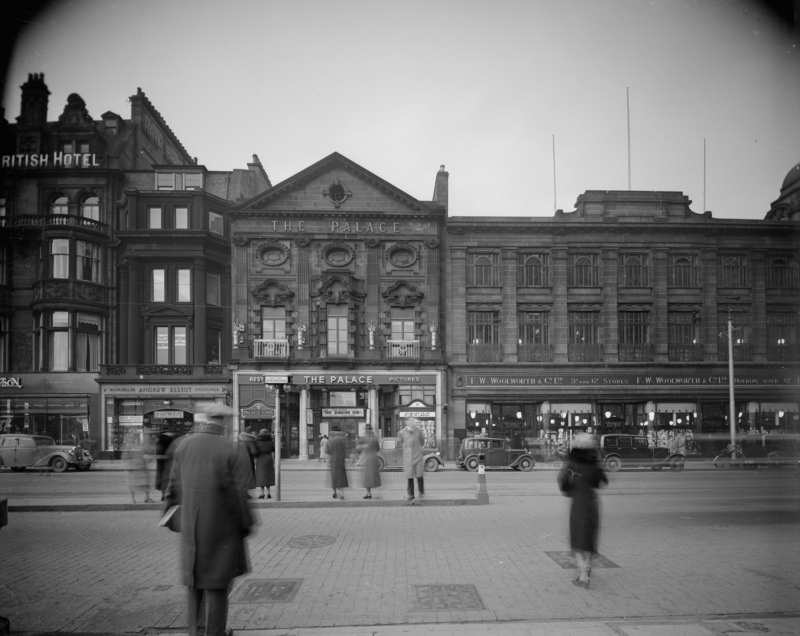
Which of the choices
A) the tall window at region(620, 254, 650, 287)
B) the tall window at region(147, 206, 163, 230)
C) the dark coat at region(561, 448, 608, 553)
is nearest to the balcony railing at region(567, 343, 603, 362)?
the tall window at region(620, 254, 650, 287)

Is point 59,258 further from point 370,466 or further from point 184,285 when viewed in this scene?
point 370,466

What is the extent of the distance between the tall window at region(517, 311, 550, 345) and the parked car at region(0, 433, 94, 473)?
23.8 m

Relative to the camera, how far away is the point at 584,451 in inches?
325

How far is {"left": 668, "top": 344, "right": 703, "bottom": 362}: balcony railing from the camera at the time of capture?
127 feet

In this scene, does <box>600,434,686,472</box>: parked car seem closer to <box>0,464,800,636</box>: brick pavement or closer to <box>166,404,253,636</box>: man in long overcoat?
<box>0,464,800,636</box>: brick pavement

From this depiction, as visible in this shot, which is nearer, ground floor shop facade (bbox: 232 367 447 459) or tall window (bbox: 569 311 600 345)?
ground floor shop facade (bbox: 232 367 447 459)

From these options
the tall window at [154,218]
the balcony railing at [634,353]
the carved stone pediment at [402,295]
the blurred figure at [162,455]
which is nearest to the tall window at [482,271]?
the carved stone pediment at [402,295]

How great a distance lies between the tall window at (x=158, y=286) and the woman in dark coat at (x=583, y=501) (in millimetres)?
35138

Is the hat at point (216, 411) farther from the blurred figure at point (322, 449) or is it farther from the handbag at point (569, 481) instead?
the blurred figure at point (322, 449)

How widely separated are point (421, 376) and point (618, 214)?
1522 centimetres

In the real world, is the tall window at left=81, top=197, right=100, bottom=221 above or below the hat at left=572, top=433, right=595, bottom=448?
above

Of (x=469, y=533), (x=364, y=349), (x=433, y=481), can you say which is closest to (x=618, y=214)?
(x=364, y=349)

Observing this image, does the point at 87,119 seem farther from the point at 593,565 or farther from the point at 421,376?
the point at 593,565

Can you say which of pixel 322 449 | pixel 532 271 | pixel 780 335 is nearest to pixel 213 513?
pixel 322 449
